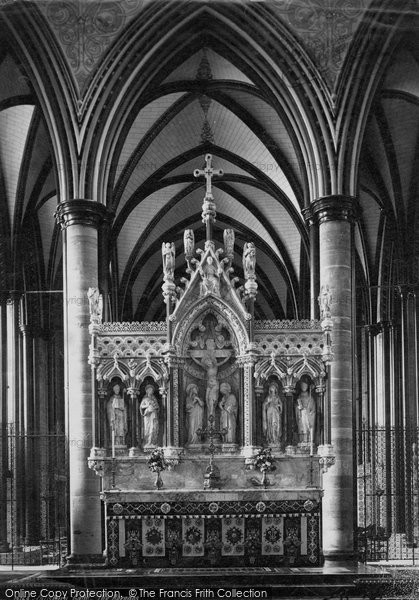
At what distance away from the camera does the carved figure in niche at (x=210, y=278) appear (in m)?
14.6

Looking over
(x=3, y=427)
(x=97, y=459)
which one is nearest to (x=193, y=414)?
(x=97, y=459)

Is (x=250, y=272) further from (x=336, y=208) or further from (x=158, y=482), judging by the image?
(x=158, y=482)

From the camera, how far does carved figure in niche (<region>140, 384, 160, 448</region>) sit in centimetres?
1458

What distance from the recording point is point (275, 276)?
31.4 meters

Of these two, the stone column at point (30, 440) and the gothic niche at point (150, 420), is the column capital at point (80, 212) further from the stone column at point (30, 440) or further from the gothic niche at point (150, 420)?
the stone column at point (30, 440)

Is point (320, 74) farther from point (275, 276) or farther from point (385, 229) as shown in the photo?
point (275, 276)

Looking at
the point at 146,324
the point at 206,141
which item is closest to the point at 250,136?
the point at 206,141

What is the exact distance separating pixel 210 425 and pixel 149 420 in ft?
3.02

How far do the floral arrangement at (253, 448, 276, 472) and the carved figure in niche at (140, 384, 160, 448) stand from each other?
5.07 feet

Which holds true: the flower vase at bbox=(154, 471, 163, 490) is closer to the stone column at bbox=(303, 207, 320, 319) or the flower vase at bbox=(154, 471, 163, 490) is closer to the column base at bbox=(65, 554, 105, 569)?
the column base at bbox=(65, 554, 105, 569)

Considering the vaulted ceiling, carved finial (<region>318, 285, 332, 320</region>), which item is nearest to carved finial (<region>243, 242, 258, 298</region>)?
carved finial (<region>318, 285, 332, 320</region>)

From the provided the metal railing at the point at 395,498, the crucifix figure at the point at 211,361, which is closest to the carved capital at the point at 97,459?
the crucifix figure at the point at 211,361

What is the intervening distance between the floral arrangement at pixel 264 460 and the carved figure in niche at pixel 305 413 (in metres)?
0.67

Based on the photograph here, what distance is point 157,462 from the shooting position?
14266 mm
